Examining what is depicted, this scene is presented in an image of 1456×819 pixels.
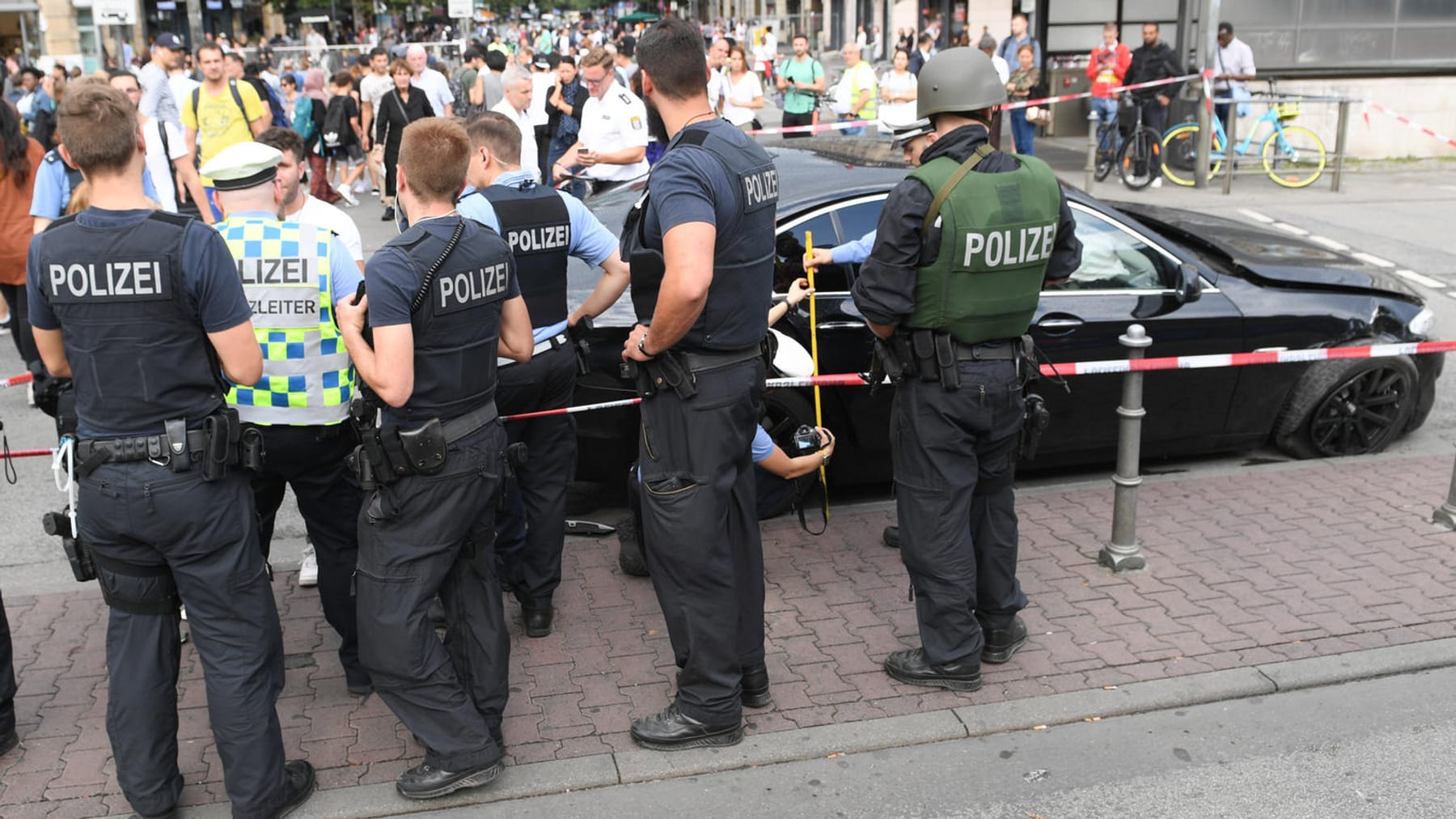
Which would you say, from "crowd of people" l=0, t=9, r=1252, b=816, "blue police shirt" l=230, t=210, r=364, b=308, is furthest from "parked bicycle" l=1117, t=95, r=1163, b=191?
"blue police shirt" l=230, t=210, r=364, b=308

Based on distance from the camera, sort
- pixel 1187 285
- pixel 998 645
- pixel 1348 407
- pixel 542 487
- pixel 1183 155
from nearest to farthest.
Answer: pixel 998 645
pixel 542 487
pixel 1187 285
pixel 1348 407
pixel 1183 155

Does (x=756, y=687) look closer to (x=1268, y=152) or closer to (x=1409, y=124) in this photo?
(x=1268, y=152)

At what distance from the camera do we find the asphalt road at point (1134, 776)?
3793 millimetres

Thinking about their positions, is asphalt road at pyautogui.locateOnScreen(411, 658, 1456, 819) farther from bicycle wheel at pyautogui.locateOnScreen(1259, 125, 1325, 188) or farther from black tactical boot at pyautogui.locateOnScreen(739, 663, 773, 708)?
bicycle wheel at pyautogui.locateOnScreen(1259, 125, 1325, 188)

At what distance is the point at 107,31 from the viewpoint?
3553 cm

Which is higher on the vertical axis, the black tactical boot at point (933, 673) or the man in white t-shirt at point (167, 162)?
the man in white t-shirt at point (167, 162)

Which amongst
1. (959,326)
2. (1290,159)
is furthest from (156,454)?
(1290,159)

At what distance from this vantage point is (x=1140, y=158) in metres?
14.8

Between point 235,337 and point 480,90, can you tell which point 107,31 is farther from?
point 235,337

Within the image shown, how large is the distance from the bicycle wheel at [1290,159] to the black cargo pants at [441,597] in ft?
44.7

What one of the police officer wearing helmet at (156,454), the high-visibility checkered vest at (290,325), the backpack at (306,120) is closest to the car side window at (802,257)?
the high-visibility checkered vest at (290,325)

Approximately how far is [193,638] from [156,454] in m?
0.54

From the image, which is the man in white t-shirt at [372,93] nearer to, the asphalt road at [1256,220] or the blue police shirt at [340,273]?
the asphalt road at [1256,220]

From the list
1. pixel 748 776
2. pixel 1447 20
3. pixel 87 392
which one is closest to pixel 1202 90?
pixel 1447 20
